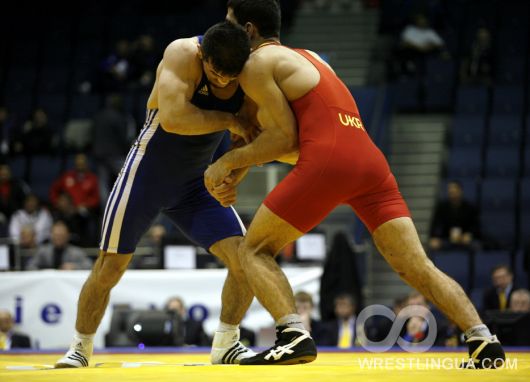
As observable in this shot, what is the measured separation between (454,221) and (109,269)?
6.02m

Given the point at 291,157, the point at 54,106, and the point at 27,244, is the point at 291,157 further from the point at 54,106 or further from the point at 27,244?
the point at 54,106

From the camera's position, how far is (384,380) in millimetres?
3465

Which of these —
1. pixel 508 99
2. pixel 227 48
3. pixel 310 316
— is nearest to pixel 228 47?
pixel 227 48

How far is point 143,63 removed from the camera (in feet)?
43.2

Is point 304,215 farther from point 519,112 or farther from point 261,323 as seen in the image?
point 519,112

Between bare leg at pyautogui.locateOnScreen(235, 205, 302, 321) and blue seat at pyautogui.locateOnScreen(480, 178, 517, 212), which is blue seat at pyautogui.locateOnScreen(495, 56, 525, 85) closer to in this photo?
blue seat at pyautogui.locateOnScreen(480, 178, 517, 212)

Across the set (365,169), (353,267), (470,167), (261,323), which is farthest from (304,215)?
(470,167)

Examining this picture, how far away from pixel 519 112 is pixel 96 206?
4963mm

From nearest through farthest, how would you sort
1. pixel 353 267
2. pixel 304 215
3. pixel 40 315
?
1. pixel 304 215
2. pixel 40 315
3. pixel 353 267

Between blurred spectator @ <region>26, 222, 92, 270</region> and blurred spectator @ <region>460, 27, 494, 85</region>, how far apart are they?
17.8 ft

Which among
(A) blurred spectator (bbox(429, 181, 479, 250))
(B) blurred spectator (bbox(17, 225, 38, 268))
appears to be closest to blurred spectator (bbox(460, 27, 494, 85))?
(A) blurred spectator (bbox(429, 181, 479, 250))

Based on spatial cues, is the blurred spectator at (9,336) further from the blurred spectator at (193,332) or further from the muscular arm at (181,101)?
the muscular arm at (181,101)

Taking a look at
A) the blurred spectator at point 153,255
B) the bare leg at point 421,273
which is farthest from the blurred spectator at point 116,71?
the bare leg at point 421,273

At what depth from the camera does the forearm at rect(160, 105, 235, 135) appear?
4.27m
